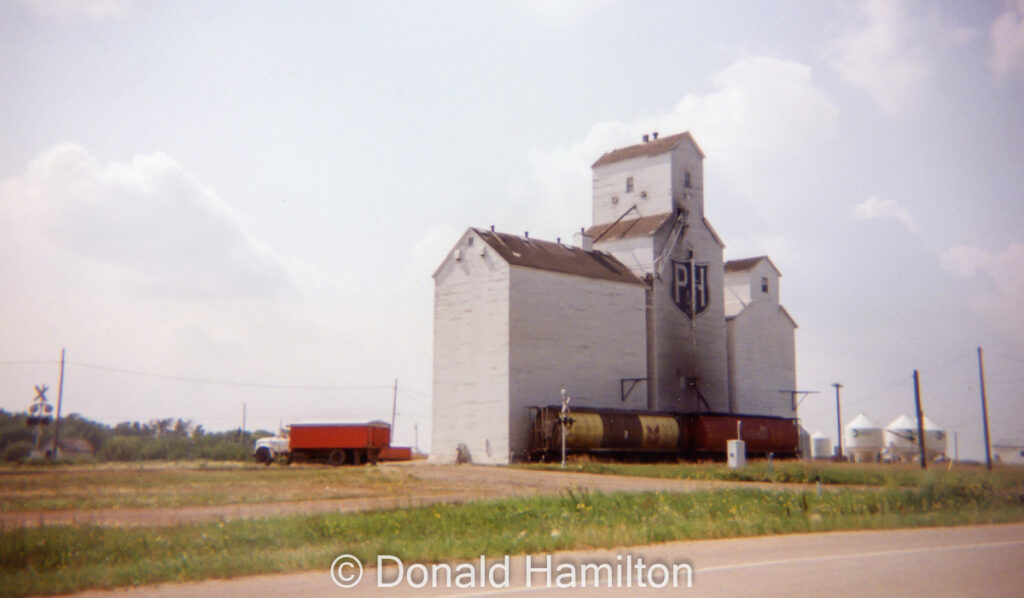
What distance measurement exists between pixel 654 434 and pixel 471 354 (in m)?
11.5

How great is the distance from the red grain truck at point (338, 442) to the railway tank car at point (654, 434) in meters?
9.10

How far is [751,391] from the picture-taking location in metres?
59.9

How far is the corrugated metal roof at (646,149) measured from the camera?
2283 inches

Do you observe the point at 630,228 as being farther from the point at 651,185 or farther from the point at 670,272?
the point at 670,272

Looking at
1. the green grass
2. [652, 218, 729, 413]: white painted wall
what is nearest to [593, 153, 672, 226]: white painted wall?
[652, 218, 729, 413]: white painted wall

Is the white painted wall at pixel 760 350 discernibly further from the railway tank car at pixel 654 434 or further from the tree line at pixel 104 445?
the tree line at pixel 104 445

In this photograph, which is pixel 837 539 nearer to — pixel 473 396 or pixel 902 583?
pixel 902 583

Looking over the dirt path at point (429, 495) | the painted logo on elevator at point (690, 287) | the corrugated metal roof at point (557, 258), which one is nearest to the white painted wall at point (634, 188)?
the painted logo on elevator at point (690, 287)

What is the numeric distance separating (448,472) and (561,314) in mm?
14496

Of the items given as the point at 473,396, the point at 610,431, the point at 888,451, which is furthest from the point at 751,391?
the point at 888,451

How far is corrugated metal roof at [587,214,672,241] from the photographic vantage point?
182 feet

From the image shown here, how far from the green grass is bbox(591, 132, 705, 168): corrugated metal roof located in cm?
3909

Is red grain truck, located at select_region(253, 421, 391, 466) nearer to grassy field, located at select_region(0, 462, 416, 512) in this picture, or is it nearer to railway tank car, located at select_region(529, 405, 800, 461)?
railway tank car, located at select_region(529, 405, 800, 461)

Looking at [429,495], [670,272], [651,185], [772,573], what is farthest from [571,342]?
[772,573]
